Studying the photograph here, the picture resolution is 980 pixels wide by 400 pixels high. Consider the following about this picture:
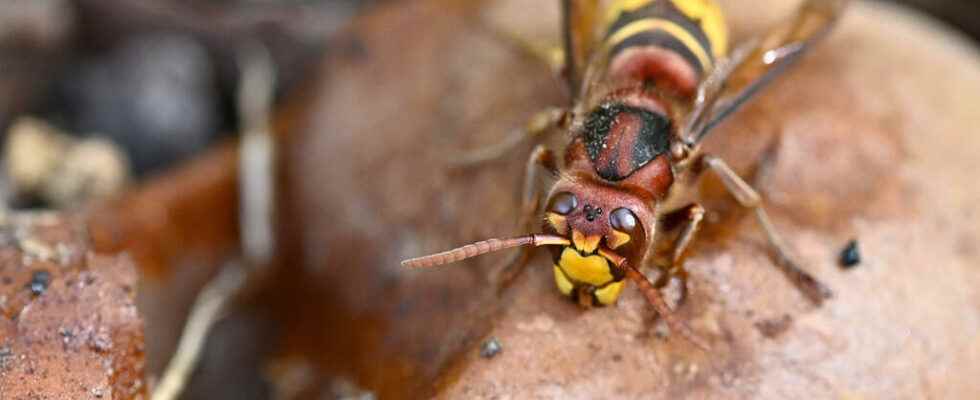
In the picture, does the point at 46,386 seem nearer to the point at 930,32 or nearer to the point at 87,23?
the point at 87,23

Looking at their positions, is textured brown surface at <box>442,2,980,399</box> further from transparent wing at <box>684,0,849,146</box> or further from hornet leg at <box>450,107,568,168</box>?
hornet leg at <box>450,107,568,168</box>

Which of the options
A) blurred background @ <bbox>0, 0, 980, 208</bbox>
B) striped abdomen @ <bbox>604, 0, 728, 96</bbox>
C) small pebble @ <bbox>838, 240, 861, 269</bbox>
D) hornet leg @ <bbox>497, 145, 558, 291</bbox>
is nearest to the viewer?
hornet leg @ <bbox>497, 145, 558, 291</bbox>

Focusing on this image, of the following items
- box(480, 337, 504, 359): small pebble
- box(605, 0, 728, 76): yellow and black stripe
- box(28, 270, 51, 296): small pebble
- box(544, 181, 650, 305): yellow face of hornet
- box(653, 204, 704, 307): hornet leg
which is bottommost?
box(480, 337, 504, 359): small pebble

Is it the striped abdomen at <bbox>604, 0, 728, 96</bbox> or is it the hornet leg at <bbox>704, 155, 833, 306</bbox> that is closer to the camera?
the hornet leg at <bbox>704, 155, 833, 306</bbox>

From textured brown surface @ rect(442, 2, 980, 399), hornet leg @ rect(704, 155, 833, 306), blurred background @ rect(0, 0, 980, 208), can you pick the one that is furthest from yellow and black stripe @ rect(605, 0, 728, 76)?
blurred background @ rect(0, 0, 980, 208)

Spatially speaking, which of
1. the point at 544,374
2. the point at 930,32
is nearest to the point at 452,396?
the point at 544,374

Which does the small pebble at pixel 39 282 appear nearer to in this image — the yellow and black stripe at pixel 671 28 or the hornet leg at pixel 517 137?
the hornet leg at pixel 517 137

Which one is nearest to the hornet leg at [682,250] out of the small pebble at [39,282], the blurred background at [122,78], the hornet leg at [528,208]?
the hornet leg at [528,208]
